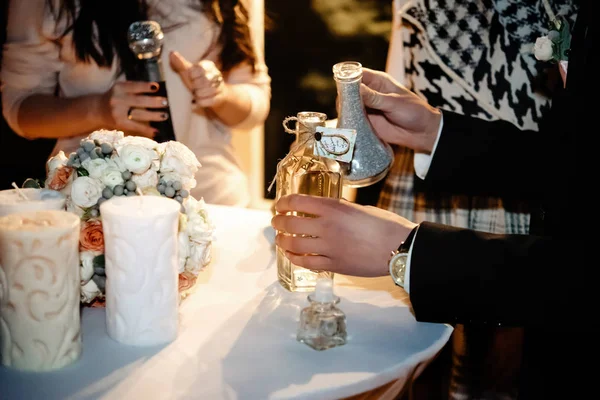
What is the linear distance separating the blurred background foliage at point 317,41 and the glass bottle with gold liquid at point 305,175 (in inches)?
42.6

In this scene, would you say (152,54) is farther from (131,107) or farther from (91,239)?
(91,239)

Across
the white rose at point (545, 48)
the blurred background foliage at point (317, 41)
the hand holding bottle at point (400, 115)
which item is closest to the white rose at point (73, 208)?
the hand holding bottle at point (400, 115)

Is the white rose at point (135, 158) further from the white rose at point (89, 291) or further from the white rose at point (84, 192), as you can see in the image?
the white rose at point (89, 291)

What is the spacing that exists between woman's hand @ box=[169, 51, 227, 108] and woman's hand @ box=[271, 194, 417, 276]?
3.48 ft

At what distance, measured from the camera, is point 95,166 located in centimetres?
101

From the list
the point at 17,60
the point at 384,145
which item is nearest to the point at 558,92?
Answer: the point at 384,145

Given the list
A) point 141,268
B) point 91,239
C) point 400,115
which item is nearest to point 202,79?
point 400,115

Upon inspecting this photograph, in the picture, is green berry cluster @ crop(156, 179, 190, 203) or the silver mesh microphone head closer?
green berry cluster @ crop(156, 179, 190, 203)

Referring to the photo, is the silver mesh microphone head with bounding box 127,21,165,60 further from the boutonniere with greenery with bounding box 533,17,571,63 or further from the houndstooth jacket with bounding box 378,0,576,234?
the boutonniere with greenery with bounding box 533,17,571,63

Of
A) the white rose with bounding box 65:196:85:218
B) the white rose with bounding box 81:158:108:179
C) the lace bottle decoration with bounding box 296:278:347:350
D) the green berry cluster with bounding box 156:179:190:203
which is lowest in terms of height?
the lace bottle decoration with bounding box 296:278:347:350

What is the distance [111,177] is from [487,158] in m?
0.88

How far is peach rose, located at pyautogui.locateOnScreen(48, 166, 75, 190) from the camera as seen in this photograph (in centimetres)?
106

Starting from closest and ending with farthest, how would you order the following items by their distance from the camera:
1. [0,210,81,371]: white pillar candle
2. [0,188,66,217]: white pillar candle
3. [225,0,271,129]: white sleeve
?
1. [0,210,81,371]: white pillar candle
2. [0,188,66,217]: white pillar candle
3. [225,0,271,129]: white sleeve

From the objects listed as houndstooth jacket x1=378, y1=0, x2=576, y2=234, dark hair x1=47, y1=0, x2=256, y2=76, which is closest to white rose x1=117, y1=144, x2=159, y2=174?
dark hair x1=47, y1=0, x2=256, y2=76
